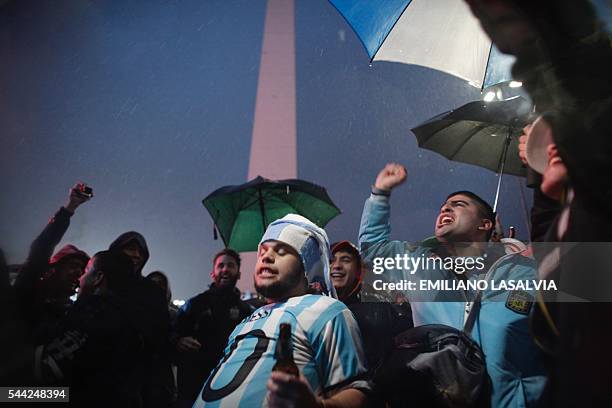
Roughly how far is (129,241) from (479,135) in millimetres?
1327

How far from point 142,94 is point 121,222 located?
0.57 metres

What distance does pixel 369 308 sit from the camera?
145cm

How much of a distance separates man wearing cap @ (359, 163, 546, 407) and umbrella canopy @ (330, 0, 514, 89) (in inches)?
19.0

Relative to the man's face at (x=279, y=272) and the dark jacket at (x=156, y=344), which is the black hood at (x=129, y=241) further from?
the man's face at (x=279, y=272)

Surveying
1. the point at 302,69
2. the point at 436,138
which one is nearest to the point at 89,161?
the point at 302,69

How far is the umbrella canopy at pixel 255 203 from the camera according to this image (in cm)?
173

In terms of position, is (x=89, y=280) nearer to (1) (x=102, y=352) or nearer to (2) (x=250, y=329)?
(1) (x=102, y=352)

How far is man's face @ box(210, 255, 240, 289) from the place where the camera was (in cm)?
166

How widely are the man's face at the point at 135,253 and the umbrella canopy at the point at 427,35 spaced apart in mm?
1161

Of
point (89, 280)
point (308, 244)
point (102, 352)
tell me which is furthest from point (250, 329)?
point (89, 280)

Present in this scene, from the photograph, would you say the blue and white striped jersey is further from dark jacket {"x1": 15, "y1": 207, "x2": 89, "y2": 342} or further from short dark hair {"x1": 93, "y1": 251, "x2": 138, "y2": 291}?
dark jacket {"x1": 15, "y1": 207, "x2": 89, "y2": 342}

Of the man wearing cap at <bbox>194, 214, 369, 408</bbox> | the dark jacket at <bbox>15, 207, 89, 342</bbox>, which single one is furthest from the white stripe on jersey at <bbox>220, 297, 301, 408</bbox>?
the dark jacket at <bbox>15, 207, 89, 342</bbox>

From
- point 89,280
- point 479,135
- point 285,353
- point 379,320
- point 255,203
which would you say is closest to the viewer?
point 285,353

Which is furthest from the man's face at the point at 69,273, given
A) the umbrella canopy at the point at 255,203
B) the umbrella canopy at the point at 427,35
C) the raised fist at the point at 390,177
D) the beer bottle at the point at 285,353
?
the umbrella canopy at the point at 427,35
